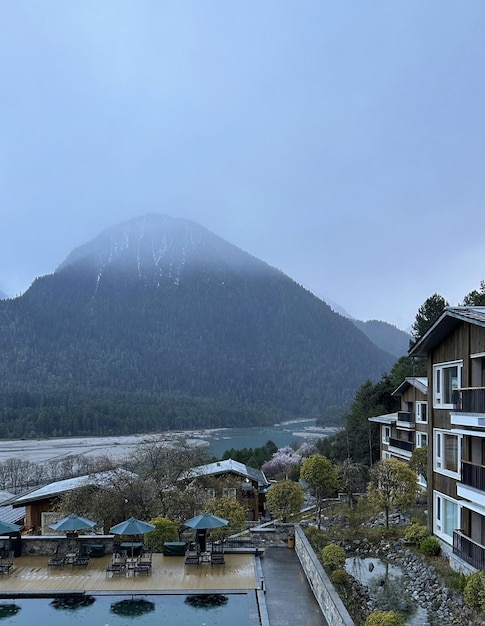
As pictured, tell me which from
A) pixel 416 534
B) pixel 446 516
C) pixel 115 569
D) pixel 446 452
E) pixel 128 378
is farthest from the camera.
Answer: pixel 128 378

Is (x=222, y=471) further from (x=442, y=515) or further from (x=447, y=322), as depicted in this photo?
(x=447, y=322)

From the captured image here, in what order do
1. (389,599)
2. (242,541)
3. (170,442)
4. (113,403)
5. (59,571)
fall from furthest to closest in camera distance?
(113,403) → (170,442) → (242,541) → (59,571) → (389,599)

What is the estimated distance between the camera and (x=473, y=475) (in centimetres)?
1555

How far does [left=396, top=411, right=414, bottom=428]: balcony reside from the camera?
32.6 meters

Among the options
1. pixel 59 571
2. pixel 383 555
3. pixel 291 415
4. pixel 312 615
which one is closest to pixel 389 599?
pixel 312 615

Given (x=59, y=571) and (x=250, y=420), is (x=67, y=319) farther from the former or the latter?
(x=59, y=571)

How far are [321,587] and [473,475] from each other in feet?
16.2

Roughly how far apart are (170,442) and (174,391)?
134011mm

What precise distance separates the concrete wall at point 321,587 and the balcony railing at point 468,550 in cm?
379

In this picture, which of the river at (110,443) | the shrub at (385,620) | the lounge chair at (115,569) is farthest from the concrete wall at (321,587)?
the river at (110,443)

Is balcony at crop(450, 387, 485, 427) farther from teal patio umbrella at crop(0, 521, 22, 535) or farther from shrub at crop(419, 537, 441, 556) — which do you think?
teal patio umbrella at crop(0, 521, 22, 535)

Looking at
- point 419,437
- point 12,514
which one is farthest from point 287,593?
point 12,514

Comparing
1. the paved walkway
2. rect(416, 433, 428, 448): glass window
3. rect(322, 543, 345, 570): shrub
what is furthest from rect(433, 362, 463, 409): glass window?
rect(416, 433, 428, 448): glass window

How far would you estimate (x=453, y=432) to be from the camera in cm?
1748
